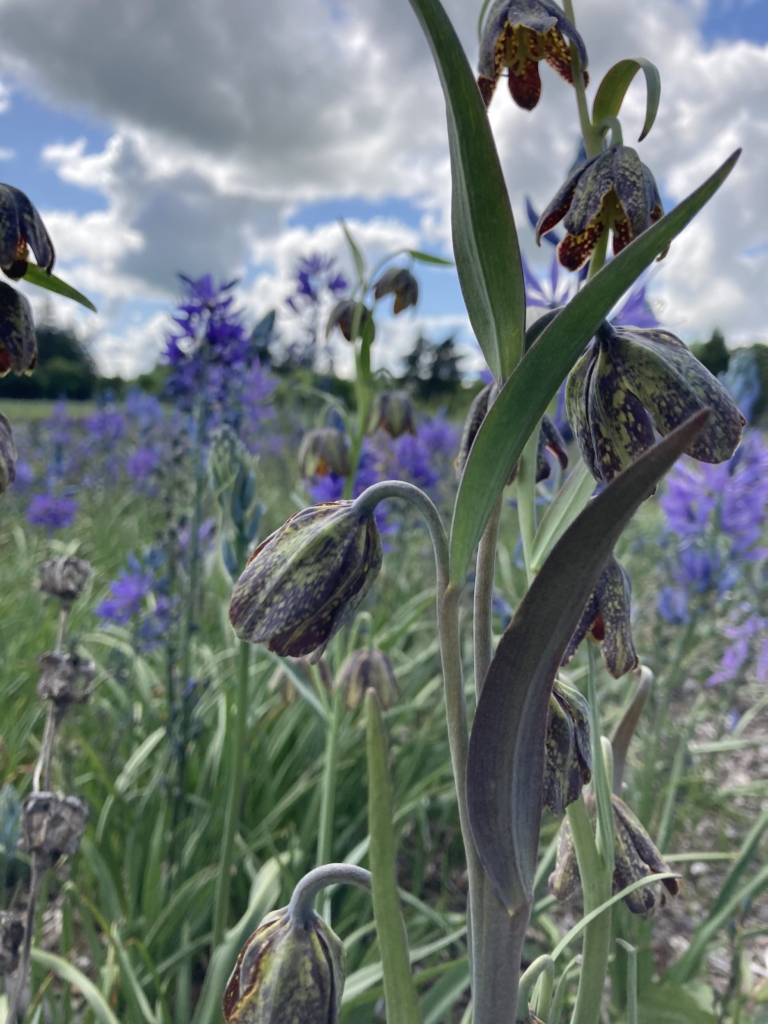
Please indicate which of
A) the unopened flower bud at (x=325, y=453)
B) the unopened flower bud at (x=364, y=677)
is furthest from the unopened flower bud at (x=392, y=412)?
the unopened flower bud at (x=364, y=677)

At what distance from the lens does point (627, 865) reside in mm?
745

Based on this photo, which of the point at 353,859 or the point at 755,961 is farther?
the point at 755,961

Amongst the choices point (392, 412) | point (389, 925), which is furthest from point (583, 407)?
point (392, 412)

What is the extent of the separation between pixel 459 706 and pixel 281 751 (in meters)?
1.58

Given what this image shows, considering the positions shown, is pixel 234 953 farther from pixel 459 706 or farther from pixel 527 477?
pixel 527 477

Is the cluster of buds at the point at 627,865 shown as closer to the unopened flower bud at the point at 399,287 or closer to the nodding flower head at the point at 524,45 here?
the nodding flower head at the point at 524,45

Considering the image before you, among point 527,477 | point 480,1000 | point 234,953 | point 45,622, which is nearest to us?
point 480,1000

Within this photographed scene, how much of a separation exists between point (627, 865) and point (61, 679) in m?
0.72

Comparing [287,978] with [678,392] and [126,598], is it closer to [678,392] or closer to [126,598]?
[678,392]

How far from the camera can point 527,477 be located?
66 cm

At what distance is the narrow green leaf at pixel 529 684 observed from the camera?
0.40 metres

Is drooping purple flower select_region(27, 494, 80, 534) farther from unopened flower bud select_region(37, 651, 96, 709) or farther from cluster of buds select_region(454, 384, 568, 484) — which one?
cluster of buds select_region(454, 384, 568, 484)

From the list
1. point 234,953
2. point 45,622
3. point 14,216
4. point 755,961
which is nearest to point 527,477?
point 14,216

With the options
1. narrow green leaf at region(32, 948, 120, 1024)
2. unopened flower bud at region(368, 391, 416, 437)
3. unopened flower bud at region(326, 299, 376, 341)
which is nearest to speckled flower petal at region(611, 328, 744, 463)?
narrow green leaf at region(32, 948, 120, 1024)
